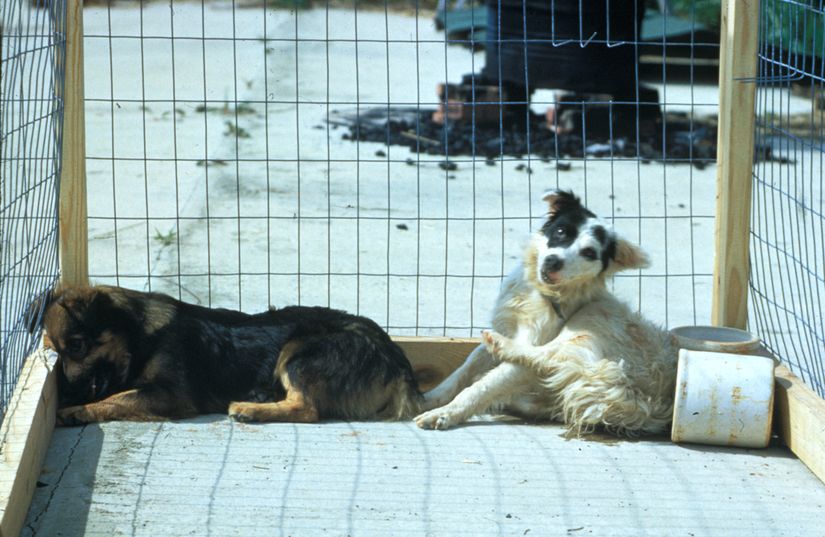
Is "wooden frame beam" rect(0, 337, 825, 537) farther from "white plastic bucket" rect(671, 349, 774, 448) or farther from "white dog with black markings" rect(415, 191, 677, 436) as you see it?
"white dog with black markings" rect(415, 191, 677, 436)

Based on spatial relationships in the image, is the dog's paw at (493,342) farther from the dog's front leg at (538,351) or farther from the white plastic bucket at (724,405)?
the white plastic bucket at (724,405)

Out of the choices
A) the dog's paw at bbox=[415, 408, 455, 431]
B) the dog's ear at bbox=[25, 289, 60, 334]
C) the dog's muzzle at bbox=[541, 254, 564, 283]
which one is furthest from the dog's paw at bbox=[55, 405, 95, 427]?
the dog's muzzle at bbox=[541, 254, 564, 283]

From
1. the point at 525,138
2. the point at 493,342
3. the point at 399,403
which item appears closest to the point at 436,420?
the point at 399,403

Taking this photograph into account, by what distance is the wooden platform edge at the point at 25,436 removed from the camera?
3291 mm

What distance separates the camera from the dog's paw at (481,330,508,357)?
4770 millimetres

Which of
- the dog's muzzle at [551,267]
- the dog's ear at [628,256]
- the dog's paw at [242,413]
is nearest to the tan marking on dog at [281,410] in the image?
the dog's paw at [242,413]

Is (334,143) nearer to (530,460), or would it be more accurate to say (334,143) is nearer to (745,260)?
(745,260)

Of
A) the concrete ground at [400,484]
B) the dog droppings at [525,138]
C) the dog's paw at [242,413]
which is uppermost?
the dog droppings at [525,138]

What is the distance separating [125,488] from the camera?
3793 millimetres

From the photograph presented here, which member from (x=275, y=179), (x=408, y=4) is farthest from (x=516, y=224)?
(x=408, y=4)

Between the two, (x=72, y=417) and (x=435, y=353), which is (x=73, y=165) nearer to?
(x=72, y=417)

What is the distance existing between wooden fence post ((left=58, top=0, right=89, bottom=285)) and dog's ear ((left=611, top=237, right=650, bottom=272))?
8.00 feet

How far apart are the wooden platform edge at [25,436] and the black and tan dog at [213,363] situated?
16 cm

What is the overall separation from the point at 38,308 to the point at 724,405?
2935 millimetres
